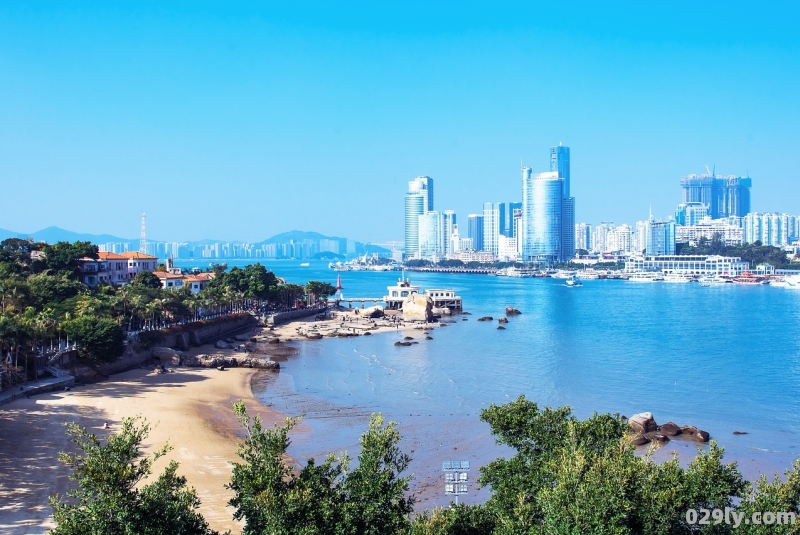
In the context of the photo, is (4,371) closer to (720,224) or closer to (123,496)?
(123,496)

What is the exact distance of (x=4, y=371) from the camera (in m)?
25.6

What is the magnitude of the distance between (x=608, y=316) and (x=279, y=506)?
6566 cm

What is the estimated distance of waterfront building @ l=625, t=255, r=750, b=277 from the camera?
142 meters

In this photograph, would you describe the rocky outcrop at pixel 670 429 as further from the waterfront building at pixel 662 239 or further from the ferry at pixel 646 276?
the waterfront building at pixel 662 239

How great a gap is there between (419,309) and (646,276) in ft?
332

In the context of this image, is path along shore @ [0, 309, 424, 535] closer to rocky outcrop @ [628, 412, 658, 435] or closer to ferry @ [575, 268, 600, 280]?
rocky outcrop @ [628, 412, 658, 435]

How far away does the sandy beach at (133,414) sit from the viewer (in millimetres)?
15859

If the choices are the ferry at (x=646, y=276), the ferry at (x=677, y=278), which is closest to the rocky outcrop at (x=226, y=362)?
the ferry at (x=677, y=278)

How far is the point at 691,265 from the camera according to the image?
495 ft

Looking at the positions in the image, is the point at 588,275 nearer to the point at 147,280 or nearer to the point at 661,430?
the point at 147,280

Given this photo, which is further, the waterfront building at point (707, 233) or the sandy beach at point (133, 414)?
the waterfront building at point (707, 233)

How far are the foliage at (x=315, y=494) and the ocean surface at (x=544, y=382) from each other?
6963mm

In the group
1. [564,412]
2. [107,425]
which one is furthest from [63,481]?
[564,412]

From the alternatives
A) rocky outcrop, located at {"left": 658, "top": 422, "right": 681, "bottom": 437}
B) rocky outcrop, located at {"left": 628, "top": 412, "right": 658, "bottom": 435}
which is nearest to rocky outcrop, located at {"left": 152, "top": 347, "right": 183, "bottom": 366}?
rocky outcrop, located at {"left": 628, "top": 412, "right": 658, "bottom": 435}
